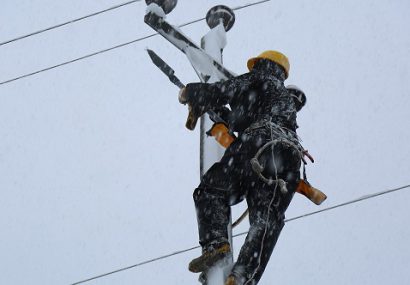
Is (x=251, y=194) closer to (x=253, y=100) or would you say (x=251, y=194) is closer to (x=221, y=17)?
(x=253, y=100)

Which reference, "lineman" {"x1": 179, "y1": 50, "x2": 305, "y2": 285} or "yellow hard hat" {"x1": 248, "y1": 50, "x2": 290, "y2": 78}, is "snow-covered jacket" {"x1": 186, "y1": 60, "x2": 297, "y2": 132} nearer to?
"lineman" {"x1": 179, "y1": 50, "x2": 305, "y2": 285}

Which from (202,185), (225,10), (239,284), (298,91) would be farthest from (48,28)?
(239,284)

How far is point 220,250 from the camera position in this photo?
468 centimetres

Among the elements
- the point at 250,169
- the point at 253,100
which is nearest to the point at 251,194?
the point at 250,169

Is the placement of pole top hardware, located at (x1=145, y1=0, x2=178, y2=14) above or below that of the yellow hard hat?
above

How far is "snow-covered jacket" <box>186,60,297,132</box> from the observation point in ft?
17.6

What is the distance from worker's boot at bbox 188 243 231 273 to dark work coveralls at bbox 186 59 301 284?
0.03 m

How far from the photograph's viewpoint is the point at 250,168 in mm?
5121

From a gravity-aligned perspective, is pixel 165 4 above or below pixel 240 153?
above

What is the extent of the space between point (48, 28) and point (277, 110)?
5498 millimetres

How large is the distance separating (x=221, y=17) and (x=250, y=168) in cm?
173

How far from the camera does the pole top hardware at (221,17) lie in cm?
649

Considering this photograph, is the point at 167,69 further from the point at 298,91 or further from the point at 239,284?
the point at 239,284

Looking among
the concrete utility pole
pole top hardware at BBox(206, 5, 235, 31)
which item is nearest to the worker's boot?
the concrete utility pole
